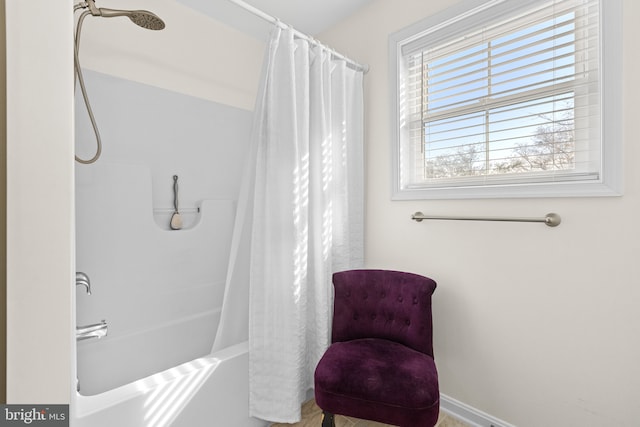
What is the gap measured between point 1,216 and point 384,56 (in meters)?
1.98

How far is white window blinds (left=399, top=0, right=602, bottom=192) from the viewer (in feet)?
4.13

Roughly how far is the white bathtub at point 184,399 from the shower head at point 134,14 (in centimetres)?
160

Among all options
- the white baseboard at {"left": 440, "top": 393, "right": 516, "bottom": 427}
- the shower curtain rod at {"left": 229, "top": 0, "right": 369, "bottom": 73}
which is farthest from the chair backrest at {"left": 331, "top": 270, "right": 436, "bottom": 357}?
the shower curtain rod at {"left": 229, "top": 0, "right": 369, "bottom": 73}

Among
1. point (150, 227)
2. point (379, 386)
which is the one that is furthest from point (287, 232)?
point (150, 227)

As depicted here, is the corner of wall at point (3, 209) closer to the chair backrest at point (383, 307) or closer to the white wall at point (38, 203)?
the white wall at point (38, 203)

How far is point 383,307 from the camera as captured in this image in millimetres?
1584

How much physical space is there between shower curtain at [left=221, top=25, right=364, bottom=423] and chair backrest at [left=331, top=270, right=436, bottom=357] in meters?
0.13

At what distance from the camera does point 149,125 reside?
6.07 feet

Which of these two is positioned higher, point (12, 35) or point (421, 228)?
point (12, 35)

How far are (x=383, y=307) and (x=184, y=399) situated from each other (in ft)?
3.29

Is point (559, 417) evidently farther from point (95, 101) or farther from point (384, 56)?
point (95, 101)

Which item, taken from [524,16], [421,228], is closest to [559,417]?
[421,228]

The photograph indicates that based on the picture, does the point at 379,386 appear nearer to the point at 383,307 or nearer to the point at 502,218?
the point at 383,307

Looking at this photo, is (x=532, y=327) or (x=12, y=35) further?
(x=532, y=327)
